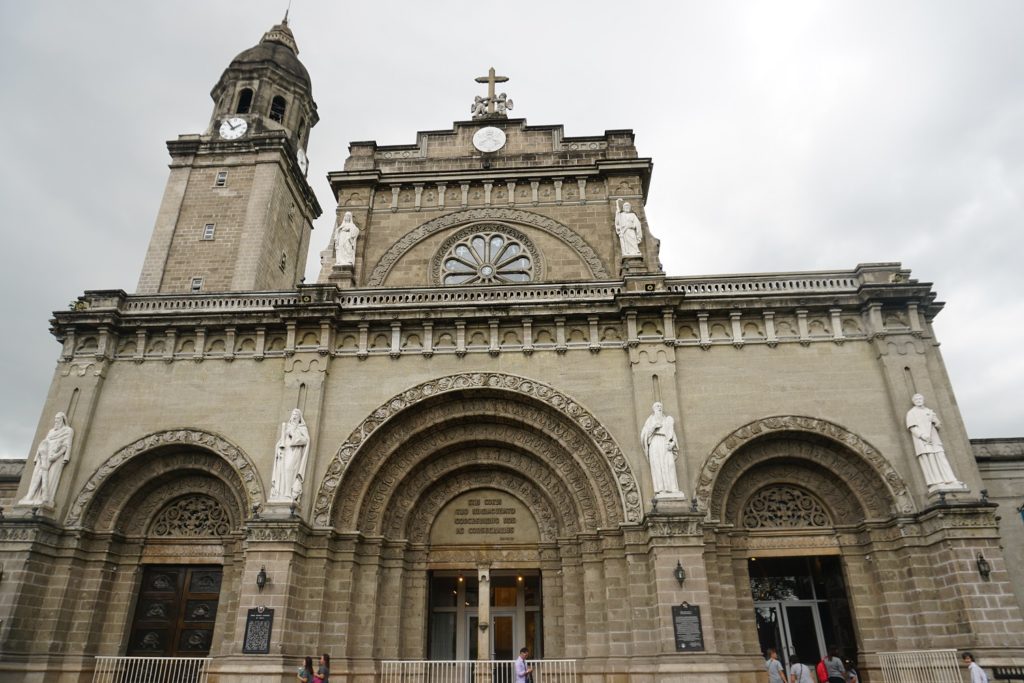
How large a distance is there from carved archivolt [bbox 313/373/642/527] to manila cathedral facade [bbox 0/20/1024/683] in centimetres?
7

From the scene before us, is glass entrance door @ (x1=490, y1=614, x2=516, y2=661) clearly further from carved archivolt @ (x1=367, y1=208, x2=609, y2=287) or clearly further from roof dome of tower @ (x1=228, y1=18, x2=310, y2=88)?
roof dome of tower @ (x1=228, y1=18, x2=310, y2=88)

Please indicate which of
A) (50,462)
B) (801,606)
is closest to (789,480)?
(801,606)

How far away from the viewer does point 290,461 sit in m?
17.2

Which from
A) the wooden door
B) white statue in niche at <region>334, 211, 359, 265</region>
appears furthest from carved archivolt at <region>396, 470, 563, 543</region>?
white statue in niche at <region>334, 211, 359, 265</region>

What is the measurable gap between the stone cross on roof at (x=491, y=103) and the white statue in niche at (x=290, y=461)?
16208mm

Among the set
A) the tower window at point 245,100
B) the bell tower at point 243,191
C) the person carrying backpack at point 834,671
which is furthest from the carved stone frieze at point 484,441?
the tower window at point 245,100

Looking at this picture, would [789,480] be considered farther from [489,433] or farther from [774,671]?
[489,433]

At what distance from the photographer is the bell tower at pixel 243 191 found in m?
26.7

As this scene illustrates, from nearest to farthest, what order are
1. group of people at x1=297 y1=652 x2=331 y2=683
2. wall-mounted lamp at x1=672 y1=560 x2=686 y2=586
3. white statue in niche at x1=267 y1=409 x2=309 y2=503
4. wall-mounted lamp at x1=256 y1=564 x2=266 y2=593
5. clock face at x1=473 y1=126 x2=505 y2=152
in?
1. group of people at x1=297 y1=652 x2=331 y2=683
2. wall-mounted lamp at x1=672 y1=560 x2=686 y2=586
3. wall-mounted lamp at x1=256 y1=564 x2=266 y2=593
4. white statue in niche at x1=267 y1=409 x2=309 y2=503
5. clock face at x1=473 y1=126 x2=505 y2=152

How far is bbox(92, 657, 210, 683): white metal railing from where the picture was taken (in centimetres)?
1627

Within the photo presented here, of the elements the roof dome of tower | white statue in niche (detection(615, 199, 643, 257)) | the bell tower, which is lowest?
white statue in niche (detection(615, 199, 643, 257))

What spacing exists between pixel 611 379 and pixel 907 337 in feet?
28.6

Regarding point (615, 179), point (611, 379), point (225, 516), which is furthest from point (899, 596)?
point (225, 516)

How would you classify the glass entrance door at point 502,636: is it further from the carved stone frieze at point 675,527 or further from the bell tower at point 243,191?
the bell tower at point 243,191
